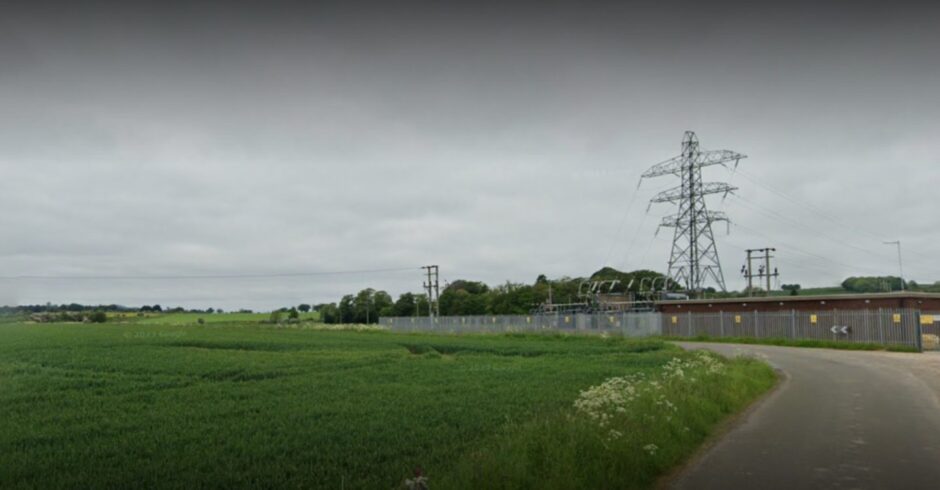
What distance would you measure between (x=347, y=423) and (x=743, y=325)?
40.5 m

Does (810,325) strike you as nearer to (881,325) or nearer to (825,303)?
(825,303)

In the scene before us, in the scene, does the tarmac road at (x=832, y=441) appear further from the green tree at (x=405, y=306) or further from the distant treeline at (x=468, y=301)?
the green tree at (x=405, y=306)

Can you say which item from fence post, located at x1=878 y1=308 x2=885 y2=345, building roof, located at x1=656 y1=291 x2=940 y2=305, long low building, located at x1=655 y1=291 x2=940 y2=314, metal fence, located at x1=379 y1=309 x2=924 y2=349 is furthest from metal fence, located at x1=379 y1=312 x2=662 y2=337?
fence post, located at x1=878 y1=308 x2=885 y2=345

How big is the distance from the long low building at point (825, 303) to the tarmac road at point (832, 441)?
72.4ft

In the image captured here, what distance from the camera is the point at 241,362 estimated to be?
28.3 m

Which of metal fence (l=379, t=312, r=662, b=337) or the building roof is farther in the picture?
metal fence (l=379, t=312, r=662, b=337)

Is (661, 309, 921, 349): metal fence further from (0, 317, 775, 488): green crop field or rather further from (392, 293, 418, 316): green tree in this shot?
(392, 293, 418, 316): green tree

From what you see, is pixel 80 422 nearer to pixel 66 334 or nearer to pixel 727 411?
pixel 727 411

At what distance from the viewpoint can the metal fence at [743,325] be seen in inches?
1485

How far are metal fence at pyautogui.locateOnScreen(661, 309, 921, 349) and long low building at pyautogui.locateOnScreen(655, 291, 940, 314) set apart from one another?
830 mm

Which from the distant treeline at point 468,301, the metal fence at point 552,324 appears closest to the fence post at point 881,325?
the metal fence at point 552,324

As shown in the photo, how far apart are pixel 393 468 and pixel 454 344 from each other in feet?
117

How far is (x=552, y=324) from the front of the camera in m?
60.8

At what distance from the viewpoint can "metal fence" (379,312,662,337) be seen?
2132 inches
